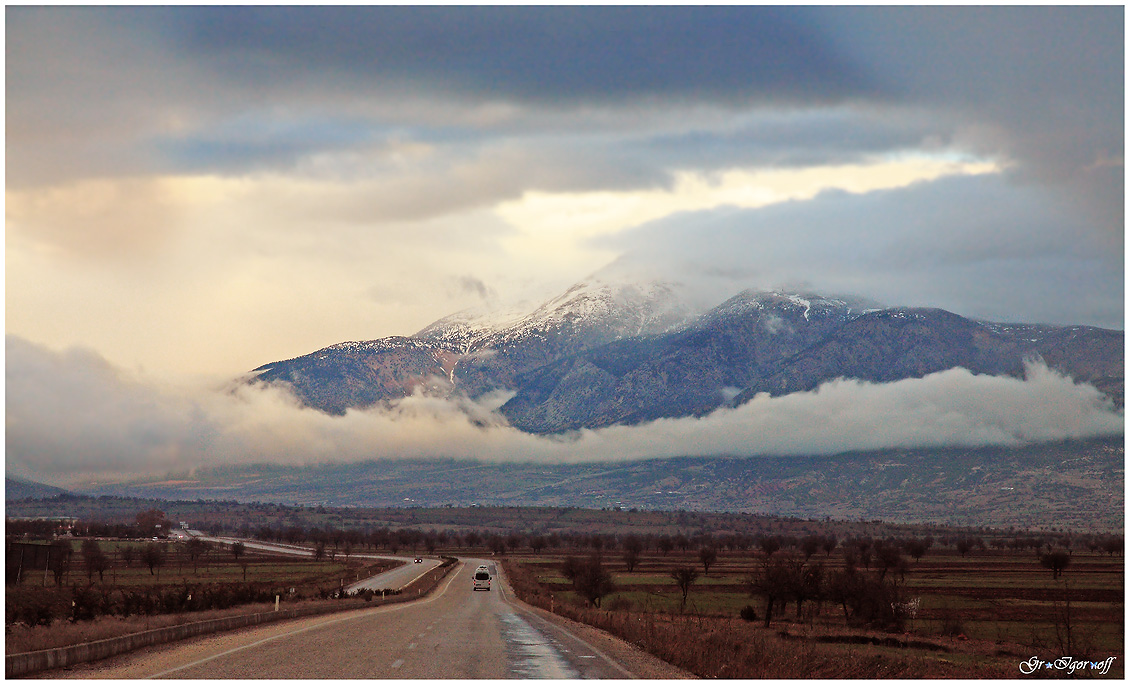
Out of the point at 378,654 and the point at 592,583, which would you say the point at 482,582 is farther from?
the point at 378,654

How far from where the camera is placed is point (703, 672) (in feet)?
112

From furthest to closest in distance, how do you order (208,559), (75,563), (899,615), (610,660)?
(208,559)
(75,563)
(899,615)
(610,660)

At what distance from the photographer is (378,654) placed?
36812 millimetres

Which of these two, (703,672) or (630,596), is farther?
(630,596)

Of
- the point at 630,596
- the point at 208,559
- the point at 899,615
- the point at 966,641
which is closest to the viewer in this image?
the point at 966,641

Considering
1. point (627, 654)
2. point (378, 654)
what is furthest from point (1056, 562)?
point (378, 654)

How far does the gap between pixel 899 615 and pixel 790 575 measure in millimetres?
Result: 11432

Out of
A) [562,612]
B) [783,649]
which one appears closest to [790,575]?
[562,612]

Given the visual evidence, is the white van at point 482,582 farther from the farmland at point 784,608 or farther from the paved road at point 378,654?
the paved road at point 378,654

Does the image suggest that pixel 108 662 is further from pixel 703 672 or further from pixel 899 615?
pixel 899 615

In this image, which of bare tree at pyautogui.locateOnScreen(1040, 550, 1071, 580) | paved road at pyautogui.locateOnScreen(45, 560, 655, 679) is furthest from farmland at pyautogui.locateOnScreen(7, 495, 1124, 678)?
paved road at pyautogui.locateOnScreen(45, 560, 655, 679)

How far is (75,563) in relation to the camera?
174 meters

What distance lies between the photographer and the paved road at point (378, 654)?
3138cm

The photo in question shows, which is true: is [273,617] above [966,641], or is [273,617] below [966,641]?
above
